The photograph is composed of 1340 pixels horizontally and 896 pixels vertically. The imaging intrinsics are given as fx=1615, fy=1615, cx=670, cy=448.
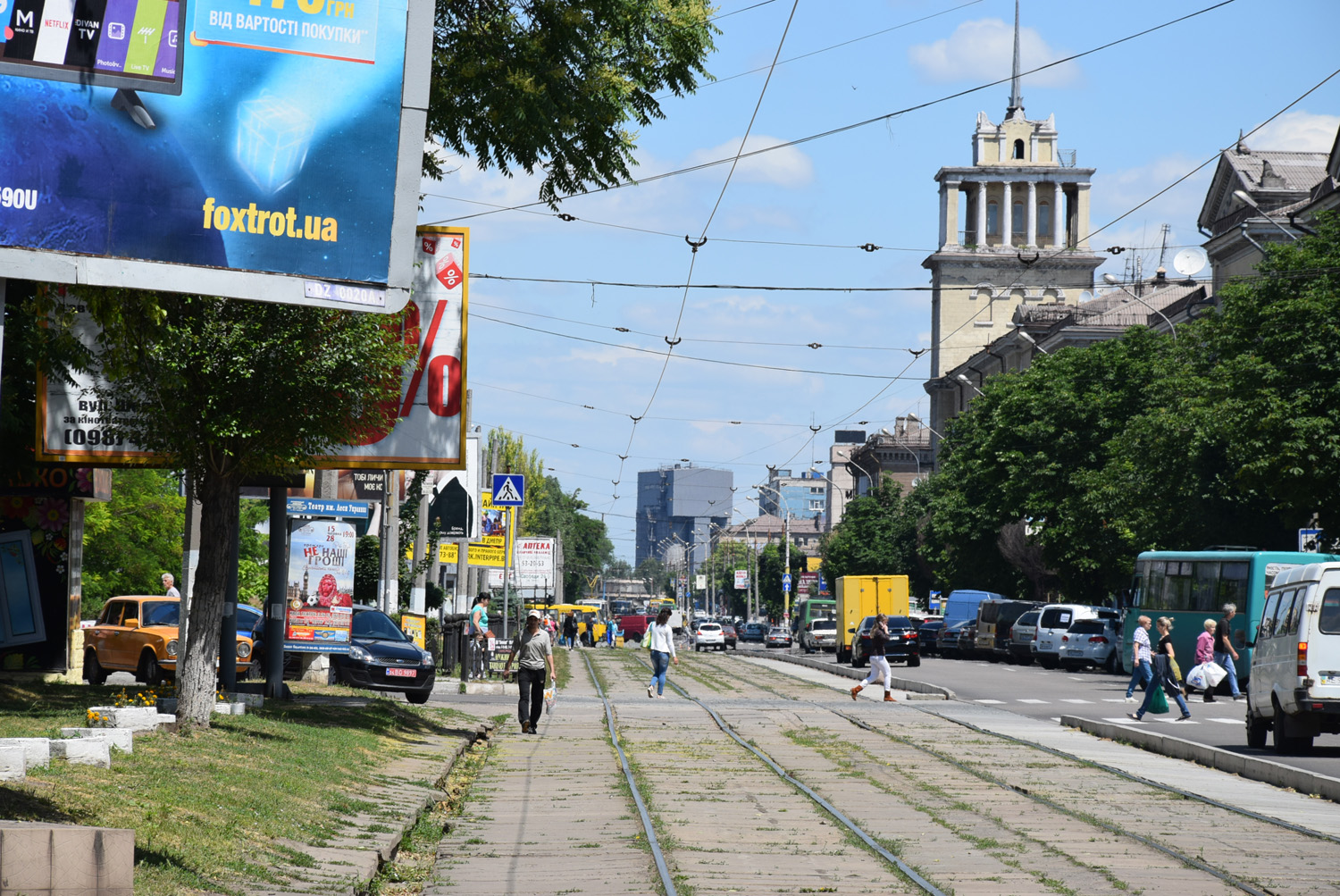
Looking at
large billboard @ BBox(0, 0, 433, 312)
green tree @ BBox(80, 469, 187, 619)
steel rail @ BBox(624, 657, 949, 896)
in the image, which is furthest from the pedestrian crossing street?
green tree @ BBox(80, 469, 187, 619)

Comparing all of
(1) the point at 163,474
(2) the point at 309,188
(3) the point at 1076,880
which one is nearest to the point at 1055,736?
(3) the point at 1076,880

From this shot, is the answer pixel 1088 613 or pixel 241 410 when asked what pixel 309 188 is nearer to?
pixel 241 410

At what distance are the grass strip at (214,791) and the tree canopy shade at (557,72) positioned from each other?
6.40 m

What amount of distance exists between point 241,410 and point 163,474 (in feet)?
100

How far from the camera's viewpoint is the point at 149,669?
25578mm

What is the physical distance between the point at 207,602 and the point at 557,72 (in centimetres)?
621

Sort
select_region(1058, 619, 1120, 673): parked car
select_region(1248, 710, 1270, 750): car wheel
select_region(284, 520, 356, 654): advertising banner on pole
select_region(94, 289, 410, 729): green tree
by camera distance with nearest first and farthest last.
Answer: select_region(94, 289, 410, 729): green tree, select_region(1248, 710, 1270, 750): car wheel, select_region(284, 520, 356, 654): advertising banner on pole, select_region(1058, 619, 1120, 673): parked car

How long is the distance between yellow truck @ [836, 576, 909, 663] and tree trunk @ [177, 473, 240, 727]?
136ft

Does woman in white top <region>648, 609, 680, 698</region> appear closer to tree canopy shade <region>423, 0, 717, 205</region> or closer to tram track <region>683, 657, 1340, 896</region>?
tram track <region>683, 657, 1340, 896</region>

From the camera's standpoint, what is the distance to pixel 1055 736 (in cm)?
2211

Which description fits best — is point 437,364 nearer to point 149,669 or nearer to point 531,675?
point 531,675

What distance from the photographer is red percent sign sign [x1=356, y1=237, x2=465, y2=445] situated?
19.1 meters

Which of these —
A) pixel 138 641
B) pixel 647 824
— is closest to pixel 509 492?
pixel 138 641

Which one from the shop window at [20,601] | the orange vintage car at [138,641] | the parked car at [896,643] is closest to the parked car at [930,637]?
the parked car at [896,643]
